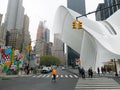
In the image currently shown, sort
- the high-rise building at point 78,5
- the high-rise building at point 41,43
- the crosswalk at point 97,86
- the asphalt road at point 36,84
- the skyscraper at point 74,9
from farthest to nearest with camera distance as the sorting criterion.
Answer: the skyscraper at point 74,9
the high-rise building at point 78,5
the high-rise building at point 41,43
the asphalt road at point 36,84
the crosswalk at point 97,86

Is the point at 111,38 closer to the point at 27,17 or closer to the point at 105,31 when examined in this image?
the point at 105,31

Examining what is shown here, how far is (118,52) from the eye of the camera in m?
40.3

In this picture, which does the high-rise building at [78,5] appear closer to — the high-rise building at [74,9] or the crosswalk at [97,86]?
the high-rise building at [74,9]

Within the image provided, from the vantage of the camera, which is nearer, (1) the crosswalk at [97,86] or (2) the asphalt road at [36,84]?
(1) the crosswalk at [97,86]

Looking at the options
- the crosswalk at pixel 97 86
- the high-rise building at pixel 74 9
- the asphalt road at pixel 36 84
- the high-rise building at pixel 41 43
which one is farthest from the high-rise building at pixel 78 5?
the crosswalk at pixel 97 86

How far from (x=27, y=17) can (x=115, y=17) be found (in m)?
96.2

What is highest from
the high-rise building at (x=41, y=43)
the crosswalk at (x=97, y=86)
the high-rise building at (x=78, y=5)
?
the high-rise building at (x=78, y=5)

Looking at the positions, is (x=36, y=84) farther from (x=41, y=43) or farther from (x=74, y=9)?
(x=74, y=9)

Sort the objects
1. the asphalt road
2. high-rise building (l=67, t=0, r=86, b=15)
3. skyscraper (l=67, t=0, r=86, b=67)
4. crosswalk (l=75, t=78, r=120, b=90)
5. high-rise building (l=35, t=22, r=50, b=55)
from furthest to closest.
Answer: skyscraper (l=67, t=0, r=86, b=67), high-rise building (l=67, t=0, r=86, b=15), high-rise building (l=35, t=22, r=50, b=55), the asphalt road, crosswalk (l=75, t=78, r=120, b=90)

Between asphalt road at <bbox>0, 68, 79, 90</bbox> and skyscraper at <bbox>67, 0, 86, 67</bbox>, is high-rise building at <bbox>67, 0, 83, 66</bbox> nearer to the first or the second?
skyscraper at <bbox>67, 0, 86, 67</bbox>

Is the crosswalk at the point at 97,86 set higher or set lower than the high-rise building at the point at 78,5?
lower

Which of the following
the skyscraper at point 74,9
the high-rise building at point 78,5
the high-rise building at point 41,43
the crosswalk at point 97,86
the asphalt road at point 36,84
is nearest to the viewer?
the crosswalk at point 97,86

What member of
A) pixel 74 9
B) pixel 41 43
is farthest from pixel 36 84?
pixel 74 9

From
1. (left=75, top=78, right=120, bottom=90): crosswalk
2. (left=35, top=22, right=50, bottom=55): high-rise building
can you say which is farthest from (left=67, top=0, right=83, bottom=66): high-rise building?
(left=75, top=78, right=120, bottom=90): crosswalk
